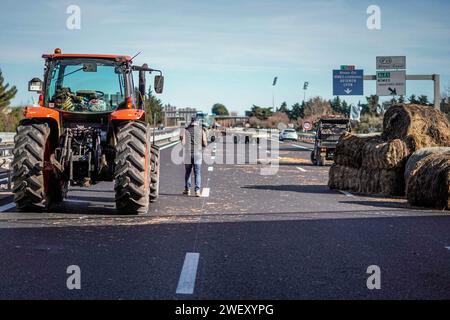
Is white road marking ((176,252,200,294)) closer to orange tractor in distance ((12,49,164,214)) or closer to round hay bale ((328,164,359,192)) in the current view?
orange tractor in distance ((12,49,164,214))

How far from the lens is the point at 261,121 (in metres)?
183

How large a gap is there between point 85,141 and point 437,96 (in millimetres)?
30786

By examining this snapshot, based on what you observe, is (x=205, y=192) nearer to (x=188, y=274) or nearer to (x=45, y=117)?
(x=45, y=117)

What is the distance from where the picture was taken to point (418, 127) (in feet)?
56.1

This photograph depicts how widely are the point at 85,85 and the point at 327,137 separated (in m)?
21.4

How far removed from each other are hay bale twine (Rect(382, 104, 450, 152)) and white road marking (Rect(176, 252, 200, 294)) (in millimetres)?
10370

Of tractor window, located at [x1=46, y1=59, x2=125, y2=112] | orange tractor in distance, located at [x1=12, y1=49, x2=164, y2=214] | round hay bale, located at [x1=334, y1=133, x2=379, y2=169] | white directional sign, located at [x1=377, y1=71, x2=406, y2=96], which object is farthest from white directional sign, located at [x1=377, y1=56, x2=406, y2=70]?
tractor window, located at [x1=46, y1=59, x2=125, y2=112]

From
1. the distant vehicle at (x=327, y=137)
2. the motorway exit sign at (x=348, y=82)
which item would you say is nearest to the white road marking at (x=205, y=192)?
the distant vehicle at (x=327, y=137)

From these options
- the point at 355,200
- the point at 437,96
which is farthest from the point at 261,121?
the point at 355,200

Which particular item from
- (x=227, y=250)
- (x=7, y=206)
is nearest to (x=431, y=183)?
(x=227, y=250)

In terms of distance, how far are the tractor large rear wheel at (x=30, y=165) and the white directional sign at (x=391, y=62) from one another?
118 feet

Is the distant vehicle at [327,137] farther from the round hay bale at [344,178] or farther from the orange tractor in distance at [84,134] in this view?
the orange tractor in distance at [84,134]
